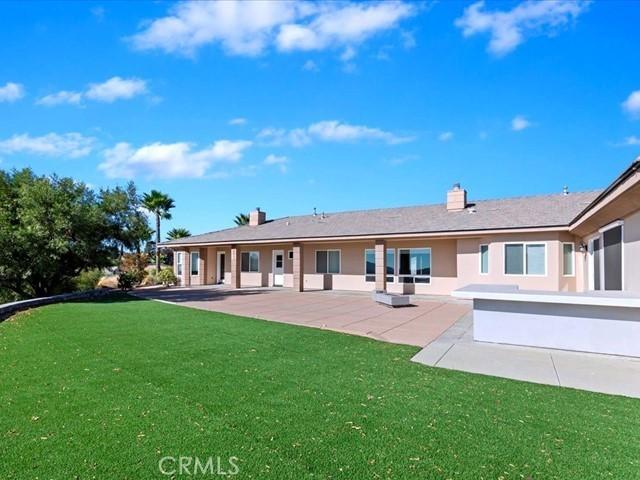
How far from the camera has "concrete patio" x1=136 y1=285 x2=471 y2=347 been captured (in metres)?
10.0

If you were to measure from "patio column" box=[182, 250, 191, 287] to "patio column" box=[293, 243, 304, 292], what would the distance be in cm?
1027

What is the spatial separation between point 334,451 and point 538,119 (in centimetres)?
1853

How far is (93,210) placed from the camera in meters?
18.3

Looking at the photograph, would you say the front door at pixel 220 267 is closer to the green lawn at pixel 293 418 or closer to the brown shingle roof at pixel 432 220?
the brown shingle roof at pixel 432 220

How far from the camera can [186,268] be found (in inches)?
1139

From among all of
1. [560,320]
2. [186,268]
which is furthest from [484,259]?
[186,268]

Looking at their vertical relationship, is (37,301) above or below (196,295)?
above

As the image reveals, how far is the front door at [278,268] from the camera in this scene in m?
Result: 25.6

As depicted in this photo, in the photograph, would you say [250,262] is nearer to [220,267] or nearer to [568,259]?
[220,267]

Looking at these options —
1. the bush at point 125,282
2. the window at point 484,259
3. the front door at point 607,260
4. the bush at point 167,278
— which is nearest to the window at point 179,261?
the bush at point 167,278

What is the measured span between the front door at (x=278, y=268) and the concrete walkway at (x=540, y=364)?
1744cm

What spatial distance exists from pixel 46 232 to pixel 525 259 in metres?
20.7

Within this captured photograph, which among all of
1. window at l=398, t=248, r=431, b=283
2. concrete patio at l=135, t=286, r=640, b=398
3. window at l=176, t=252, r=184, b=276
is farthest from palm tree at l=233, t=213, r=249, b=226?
concrete patio at l=135, t=286, r=640, b=398

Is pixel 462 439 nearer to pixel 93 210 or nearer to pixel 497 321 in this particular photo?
pixel 497 321
